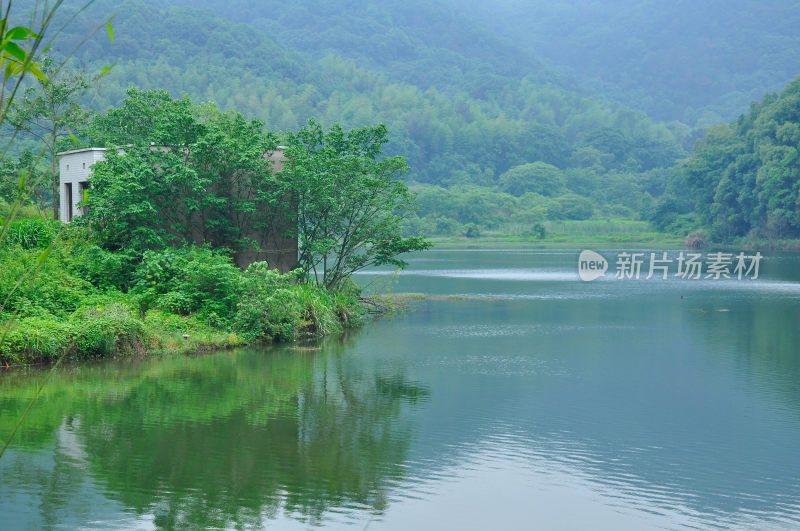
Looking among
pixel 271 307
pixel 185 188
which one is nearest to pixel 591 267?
pixel 185 188

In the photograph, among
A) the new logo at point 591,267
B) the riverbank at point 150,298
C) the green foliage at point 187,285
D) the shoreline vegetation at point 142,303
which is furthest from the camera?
the new logo at point 591,267

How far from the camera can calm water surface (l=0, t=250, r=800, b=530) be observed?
7.85m

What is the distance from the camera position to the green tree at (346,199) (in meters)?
20.0

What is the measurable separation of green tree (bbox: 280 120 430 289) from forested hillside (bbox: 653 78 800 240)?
4124 cm

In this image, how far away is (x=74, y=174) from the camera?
68.7ft

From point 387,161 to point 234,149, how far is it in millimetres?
3991

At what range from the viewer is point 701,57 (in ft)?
534

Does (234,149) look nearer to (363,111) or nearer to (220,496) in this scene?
(220,496)

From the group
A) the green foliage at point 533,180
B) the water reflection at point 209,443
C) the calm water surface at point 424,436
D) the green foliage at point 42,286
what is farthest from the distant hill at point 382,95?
the water reflection at point 209,443

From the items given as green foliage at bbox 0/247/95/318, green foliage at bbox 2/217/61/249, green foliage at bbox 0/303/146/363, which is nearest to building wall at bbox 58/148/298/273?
green foliage at bbox 2/217/61/249

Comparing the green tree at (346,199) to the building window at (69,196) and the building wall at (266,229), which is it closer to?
the building wall at (266,229)

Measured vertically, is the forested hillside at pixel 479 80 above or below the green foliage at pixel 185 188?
above

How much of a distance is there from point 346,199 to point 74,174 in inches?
271

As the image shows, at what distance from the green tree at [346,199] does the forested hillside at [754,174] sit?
135ft
